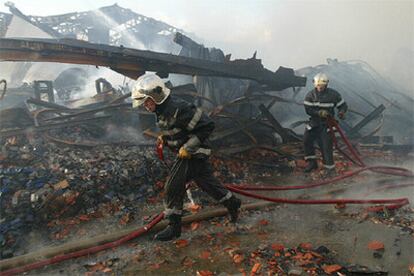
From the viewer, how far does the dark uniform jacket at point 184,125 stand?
3771mm

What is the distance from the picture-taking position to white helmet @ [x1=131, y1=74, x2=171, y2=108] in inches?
145

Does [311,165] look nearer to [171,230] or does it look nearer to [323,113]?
[323,113]

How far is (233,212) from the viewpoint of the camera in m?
4.30

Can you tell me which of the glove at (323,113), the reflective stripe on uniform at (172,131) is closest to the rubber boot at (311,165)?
the glove at (323,113)

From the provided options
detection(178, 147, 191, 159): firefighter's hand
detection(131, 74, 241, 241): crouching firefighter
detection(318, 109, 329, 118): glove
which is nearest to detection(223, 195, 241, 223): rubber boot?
detection(131, 74, 241, 241): crouching firefighter

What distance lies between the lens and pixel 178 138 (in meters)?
3.90

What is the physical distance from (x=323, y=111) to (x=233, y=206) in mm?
2893

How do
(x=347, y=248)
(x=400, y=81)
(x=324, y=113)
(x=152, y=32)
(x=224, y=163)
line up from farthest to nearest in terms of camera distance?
(x=152, y=32)
(x=400, y=81)
(x=224, y=163)
(x=324, y=113)
(x=347, y=248)

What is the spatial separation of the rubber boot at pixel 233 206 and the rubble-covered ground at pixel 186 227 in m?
0.14

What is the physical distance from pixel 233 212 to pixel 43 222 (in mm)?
2547

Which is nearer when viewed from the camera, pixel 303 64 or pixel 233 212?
pixel 233 212

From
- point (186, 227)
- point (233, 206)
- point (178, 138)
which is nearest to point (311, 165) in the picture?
point (233, 206)

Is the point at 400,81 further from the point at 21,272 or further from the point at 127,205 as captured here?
the point at 21,272

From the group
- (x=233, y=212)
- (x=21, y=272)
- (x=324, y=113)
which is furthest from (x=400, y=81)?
(x=21, y=272)
